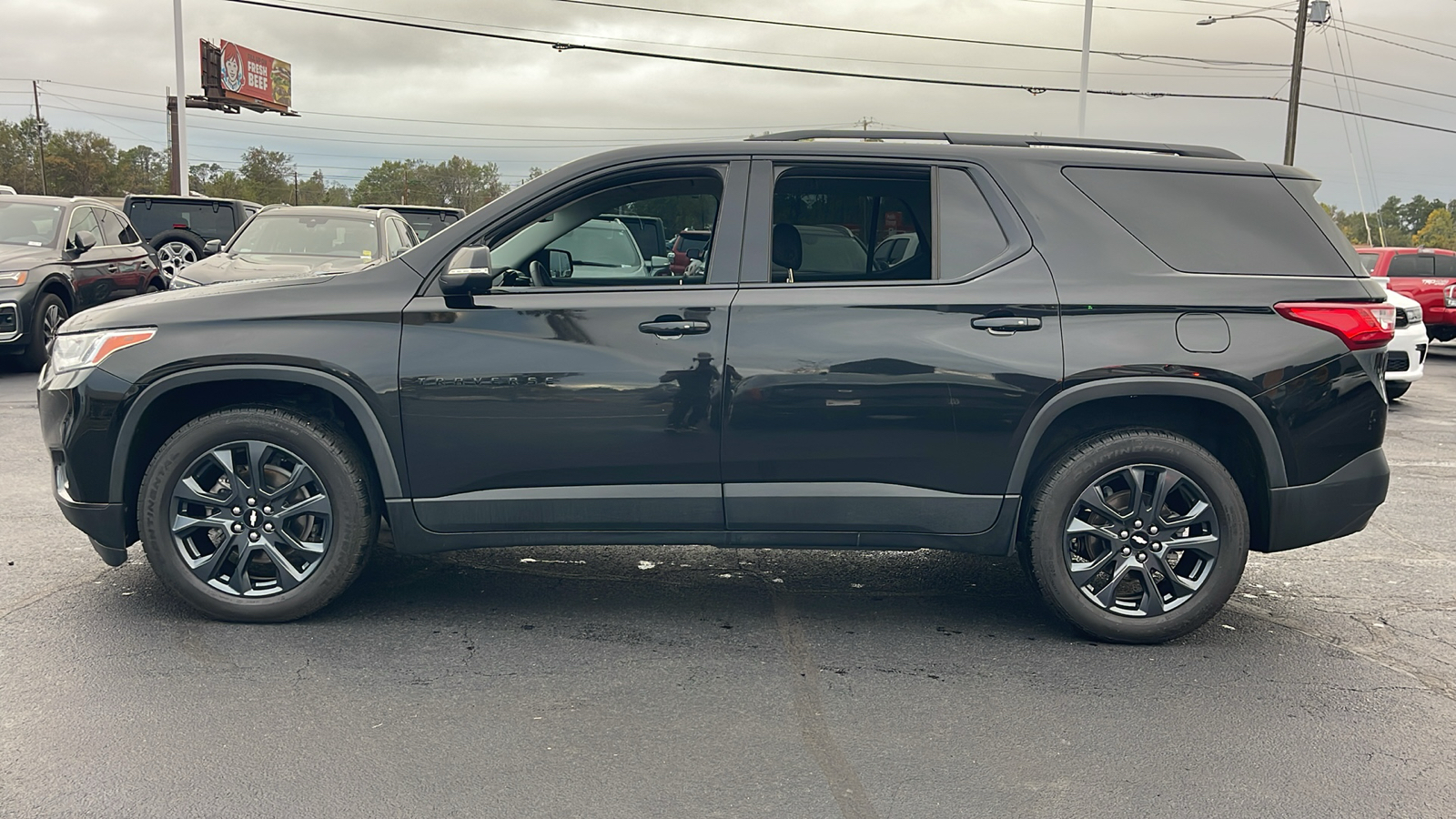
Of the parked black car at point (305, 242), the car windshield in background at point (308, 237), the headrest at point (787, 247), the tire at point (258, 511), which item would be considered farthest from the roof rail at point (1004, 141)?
the car windshield in background at point (308, 237)

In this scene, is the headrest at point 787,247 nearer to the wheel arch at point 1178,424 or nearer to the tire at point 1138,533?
the wheel arch at point 1178,424

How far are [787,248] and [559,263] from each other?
0.95m

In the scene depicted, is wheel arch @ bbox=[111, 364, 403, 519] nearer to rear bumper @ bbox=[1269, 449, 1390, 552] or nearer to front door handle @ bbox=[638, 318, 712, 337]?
front door handle @ bbox=[638, 318, 712, 337]

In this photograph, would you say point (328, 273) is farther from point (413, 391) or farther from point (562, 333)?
point (562, 333)

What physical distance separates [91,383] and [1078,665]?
3.78m

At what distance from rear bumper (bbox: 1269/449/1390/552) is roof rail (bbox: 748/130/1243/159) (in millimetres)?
1293

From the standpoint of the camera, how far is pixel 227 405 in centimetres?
430

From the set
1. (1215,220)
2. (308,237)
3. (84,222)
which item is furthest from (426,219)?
(1215,220)

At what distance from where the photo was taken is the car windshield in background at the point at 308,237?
12195mm

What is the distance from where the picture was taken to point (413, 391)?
13.5 feet

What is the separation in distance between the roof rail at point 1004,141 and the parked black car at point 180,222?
16.4 metres

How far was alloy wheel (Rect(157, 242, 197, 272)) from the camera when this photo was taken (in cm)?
1859

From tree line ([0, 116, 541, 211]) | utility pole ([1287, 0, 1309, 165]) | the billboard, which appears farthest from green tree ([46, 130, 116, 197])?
utility pole ([1287, 0, 1309, 165])

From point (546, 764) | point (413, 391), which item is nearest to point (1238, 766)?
point (546, 764)
